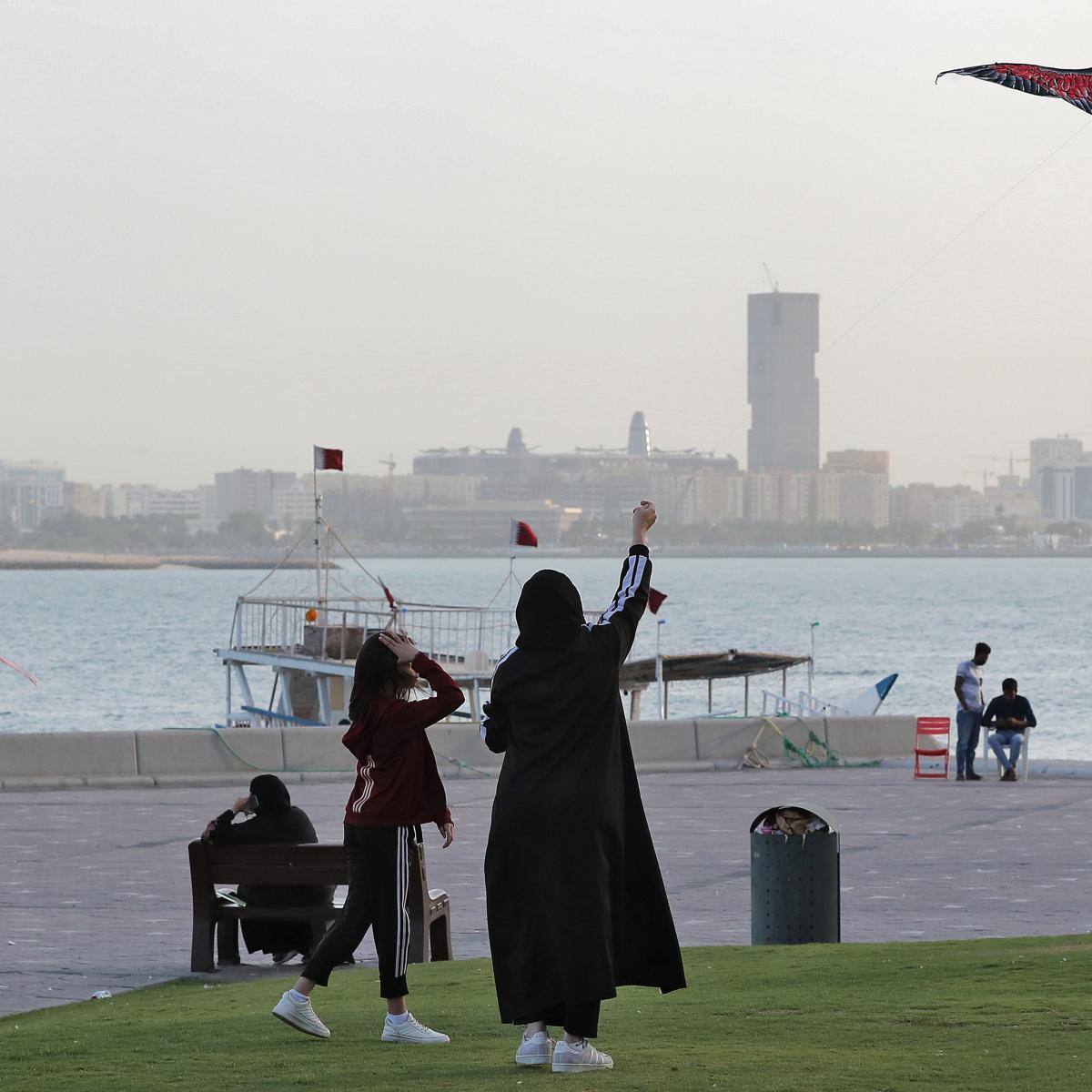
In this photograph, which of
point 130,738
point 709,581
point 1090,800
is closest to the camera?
point 1090,800

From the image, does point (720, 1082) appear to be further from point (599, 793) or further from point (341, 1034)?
point (341, 1034)

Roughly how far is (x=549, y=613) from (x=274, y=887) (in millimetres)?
4239

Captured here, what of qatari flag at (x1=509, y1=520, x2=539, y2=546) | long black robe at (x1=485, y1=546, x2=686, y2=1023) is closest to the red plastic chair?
qatari flag at (x1=509, y1=520, x2=539, y2=546)

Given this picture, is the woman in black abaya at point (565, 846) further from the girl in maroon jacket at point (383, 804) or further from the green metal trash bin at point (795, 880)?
the green metal trash bin at point (795, 880)

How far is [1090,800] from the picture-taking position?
1908 cm

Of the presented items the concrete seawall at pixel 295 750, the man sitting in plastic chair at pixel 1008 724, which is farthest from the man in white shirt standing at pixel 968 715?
the concrete seawall at pixel 295 750

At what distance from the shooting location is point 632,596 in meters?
A: 6.85

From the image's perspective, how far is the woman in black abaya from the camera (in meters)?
6.37

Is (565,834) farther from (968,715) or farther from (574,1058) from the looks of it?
(968,715)

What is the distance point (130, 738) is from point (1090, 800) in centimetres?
1038

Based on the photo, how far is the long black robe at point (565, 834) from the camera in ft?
20.9

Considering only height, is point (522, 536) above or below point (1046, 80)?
below

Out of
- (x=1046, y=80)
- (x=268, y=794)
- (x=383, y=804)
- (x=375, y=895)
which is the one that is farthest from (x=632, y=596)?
(x=1046, y=80)

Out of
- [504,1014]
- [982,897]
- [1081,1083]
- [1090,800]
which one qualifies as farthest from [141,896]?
[1090,800]
